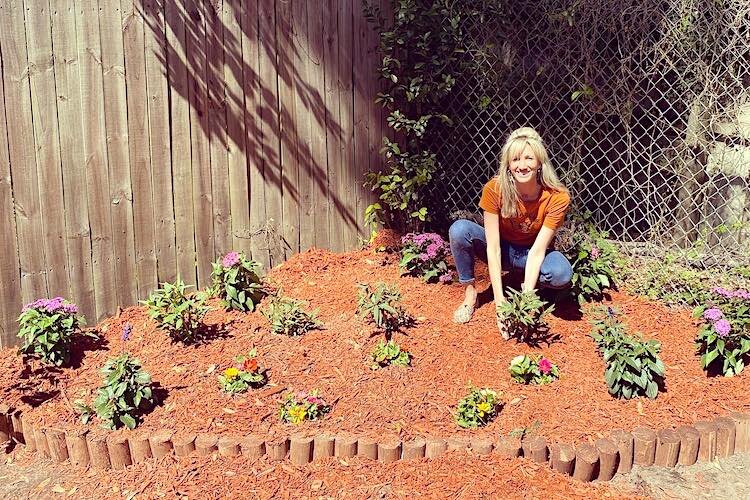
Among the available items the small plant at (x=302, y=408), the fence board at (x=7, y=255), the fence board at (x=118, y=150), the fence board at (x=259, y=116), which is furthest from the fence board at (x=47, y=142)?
the small plant at (x=302, y=408)

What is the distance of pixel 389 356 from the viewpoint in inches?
154

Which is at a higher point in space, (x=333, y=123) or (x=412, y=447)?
(x=333, y=123)

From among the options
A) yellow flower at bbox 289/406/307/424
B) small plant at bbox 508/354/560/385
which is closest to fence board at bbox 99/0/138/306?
yellow flower at bbox 289/406/307/424

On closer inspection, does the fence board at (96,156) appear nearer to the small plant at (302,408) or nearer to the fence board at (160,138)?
the fence board at (160,138)

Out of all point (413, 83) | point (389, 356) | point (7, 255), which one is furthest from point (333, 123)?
point (7, 255)

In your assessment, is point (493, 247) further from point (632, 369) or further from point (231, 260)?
point (231, 260)

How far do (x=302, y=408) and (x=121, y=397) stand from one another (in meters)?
0.88

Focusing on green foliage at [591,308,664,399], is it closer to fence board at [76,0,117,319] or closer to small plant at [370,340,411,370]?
small plant at [370,340,411,370]

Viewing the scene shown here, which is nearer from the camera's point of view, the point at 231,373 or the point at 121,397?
the point at 121,397

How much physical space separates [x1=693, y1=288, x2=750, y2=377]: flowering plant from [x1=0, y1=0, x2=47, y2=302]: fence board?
151 inches

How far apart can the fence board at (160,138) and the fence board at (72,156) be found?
0.43 m

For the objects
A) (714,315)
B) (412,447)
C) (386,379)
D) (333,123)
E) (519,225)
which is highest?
(333,123)

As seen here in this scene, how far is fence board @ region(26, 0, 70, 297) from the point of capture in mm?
3938

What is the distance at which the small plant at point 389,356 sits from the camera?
389cm
